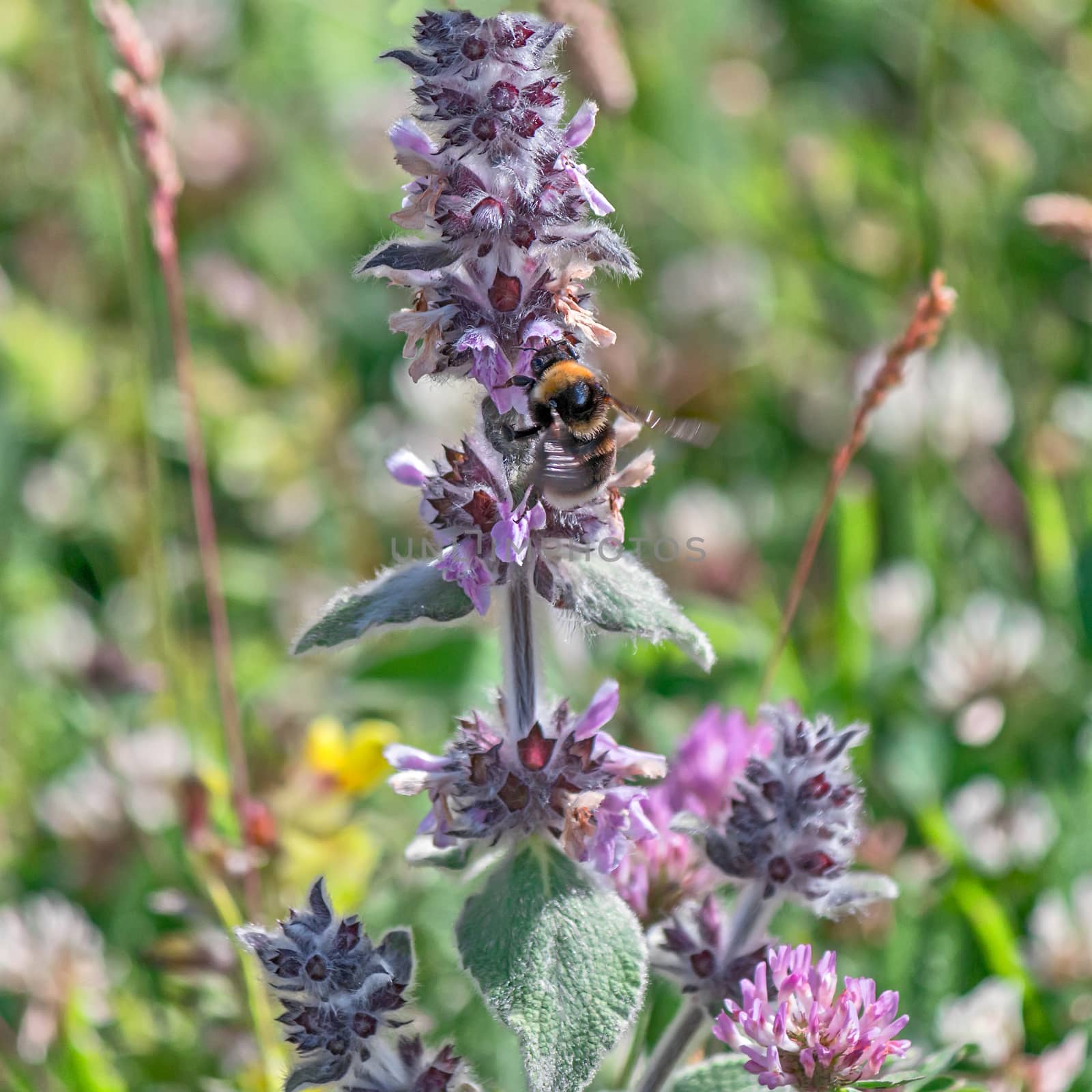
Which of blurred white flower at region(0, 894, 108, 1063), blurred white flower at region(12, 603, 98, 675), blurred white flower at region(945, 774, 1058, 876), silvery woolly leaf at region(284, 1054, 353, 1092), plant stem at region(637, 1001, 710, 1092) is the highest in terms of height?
silvery woolly leaf at region(284, 1054, 353, 1092)

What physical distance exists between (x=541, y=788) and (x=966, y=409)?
2.28 meters

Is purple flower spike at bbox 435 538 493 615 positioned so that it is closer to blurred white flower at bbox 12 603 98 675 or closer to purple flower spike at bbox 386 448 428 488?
purple flower spike at bbox 386 448 428 488

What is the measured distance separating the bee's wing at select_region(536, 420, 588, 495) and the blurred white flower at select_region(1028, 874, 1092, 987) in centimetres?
121

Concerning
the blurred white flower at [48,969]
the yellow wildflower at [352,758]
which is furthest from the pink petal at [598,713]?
the blurred white flower at [48,969]

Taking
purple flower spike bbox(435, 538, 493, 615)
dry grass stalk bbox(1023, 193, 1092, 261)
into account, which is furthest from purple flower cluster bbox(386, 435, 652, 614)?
dry grass stalk bbox(1023, 193, 1092, 261)

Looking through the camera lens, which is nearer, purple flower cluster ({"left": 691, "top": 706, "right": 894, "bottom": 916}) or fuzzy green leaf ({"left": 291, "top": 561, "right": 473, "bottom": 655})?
fuzzy green leaf ({"left": 291, "top": 561, "right": 473, "bottom": 655})

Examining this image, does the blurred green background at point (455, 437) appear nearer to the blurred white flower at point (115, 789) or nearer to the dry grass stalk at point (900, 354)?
the blurred white flower at point (115, 789)

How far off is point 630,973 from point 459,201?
2.62ft

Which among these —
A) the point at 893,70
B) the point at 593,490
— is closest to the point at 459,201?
the point at 593,490

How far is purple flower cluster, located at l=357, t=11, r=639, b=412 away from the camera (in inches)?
53.7

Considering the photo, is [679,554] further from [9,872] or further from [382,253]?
[382,253]

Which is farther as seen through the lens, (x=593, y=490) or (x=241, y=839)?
(x=241, y=839)

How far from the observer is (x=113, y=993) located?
7.71ft

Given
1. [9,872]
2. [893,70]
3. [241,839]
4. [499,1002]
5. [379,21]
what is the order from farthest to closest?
1. [893,70]
2. [379,21]
3. [9,872]
4. [241,839]
5. [499,1002]
